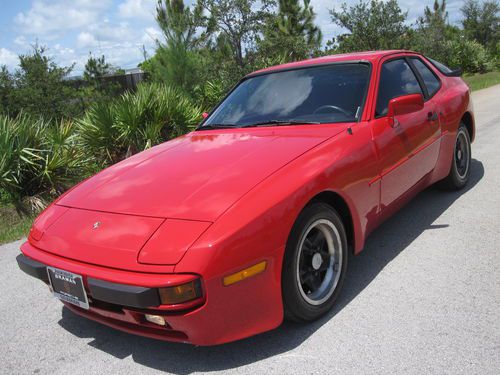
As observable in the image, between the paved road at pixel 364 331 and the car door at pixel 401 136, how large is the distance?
49 cm

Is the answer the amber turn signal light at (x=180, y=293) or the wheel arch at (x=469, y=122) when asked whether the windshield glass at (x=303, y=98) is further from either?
the wheel arch at (x=469, y=122)

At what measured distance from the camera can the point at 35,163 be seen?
648 centimetres

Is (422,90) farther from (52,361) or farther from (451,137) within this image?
(52,361)

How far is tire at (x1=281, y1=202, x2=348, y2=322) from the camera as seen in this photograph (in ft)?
8.23

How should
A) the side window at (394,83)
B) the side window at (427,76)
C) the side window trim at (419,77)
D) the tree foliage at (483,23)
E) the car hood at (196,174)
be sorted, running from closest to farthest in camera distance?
the car hood at (196,174)
the side window at (394,83)
the side window trim at (419,77)
the side window at (427,76)
the tree foliage at (483,23)

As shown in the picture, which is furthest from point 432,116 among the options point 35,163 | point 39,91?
point 39,91

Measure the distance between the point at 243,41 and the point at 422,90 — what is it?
884cm

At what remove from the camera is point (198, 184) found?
2.67m

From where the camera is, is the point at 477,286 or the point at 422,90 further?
the point at 422,90

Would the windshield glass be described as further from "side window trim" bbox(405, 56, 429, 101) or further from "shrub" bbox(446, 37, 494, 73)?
"shrub" bbox(446, 37, 494, 73)

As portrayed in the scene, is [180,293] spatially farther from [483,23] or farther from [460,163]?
[483,23]

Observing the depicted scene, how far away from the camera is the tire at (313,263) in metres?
2.51

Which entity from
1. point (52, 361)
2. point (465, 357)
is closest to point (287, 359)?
point (465, 357)

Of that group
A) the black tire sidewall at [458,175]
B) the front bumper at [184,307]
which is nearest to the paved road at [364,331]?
the front bumper at [184,307]
